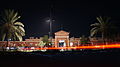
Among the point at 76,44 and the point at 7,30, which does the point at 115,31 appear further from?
the point at 7,30

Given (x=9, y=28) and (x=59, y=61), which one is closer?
(x=59, y=61)

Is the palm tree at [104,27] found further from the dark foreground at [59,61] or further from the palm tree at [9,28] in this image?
the dark foreground at [59,61]

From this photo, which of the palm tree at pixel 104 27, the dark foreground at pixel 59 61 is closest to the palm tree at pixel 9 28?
the palm tree at pixel 104 27

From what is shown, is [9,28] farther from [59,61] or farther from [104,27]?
[59,61]

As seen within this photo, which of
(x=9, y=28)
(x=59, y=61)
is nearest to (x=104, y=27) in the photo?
(x=9, y=28)

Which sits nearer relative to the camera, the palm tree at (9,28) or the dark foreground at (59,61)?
the dark foreground at (59,61)

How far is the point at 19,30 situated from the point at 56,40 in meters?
21.0

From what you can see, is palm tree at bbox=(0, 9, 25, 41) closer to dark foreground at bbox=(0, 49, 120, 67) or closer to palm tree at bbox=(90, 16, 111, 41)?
palm tree at bbox=(90, 16, 111, 41)

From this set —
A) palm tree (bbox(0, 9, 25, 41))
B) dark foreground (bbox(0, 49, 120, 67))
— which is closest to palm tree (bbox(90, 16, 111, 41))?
palm tree (bbox(0, 9, 25, 41))

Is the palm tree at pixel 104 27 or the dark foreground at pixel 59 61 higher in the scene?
the palm tree at pixel 104 27

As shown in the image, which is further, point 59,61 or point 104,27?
point 104,27

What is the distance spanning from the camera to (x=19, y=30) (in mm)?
43969

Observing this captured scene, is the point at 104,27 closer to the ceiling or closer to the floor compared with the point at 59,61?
closer to the ceiling

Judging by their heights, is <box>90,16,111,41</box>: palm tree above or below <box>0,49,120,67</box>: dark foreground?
above
